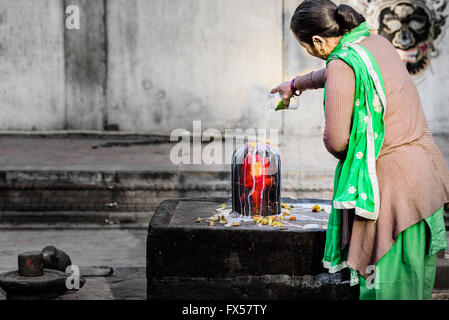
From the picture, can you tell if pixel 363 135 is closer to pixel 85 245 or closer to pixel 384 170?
pixel 384 170

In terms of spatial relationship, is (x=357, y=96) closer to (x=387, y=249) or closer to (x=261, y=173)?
(x=387, y=249)

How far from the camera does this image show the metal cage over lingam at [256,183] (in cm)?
418

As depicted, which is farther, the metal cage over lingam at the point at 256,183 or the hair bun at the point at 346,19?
the metal cage over lingam at the point at 256,183

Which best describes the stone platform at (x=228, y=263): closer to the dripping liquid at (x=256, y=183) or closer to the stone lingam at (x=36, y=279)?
the dripping liquid at (x=256, y=183)

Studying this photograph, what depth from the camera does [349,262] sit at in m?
3.27

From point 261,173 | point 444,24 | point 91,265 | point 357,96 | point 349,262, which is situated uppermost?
point 444,24

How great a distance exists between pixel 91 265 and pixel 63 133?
6488mm

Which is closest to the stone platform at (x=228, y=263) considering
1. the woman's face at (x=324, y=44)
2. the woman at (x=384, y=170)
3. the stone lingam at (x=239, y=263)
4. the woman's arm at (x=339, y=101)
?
the stone lingam at (x=239, y=263)

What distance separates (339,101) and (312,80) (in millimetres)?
848

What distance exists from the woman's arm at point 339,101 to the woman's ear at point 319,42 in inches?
6.9

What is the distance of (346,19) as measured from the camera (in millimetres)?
3271

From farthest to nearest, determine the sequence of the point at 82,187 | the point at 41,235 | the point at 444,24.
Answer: the point at 444,24 < the point at 82,187 < the point at 41,235

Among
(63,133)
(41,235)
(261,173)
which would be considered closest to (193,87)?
(63,133)

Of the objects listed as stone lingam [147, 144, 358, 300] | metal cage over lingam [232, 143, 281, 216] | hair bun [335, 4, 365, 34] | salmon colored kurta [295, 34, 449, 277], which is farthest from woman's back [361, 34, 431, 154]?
metal cage over lingam [232, 143, 281, 216]
